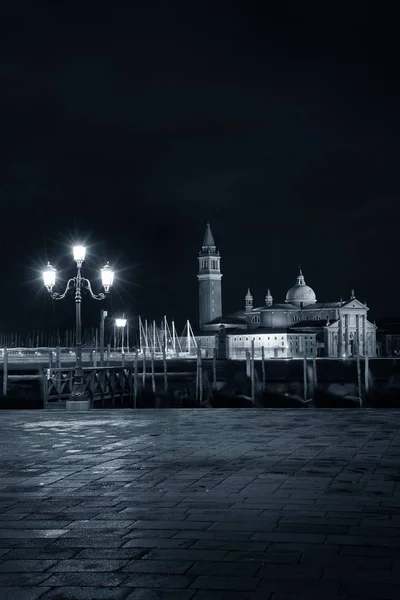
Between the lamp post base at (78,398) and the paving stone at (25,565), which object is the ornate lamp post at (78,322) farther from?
the paving stone at (25,565)

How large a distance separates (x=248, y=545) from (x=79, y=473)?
13.8 feet

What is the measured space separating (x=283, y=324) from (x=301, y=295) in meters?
11.0

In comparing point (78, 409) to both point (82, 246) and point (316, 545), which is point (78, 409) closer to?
point (82, 246)

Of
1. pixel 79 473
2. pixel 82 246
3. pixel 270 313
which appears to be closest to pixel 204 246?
pixel 270 313

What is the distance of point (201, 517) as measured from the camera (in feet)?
25.1

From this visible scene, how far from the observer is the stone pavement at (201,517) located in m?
5.55

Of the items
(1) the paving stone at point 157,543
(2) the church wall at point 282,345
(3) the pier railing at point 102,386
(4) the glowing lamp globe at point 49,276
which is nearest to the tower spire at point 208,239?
(2) the church wall at point 282,345

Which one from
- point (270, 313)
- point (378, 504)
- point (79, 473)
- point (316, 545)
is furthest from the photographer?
point (270, 313)

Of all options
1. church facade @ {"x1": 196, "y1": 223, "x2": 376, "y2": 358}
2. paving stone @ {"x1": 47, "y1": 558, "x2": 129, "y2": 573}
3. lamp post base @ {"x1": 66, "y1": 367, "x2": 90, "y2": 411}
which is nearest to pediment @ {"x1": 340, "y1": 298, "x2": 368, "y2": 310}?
church facade @ {"x1": 196, "y1": 223, "x2": 376, "y2": 358}

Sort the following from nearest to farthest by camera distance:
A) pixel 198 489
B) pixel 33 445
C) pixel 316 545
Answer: pixel 316 545, pixel 198 489, pixel 33 445

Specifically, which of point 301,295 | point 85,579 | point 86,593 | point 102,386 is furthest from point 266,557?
point 301,295

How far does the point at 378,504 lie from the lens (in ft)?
26.8

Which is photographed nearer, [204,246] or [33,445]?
[33,445]

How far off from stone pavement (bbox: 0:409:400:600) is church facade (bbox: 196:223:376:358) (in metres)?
117
